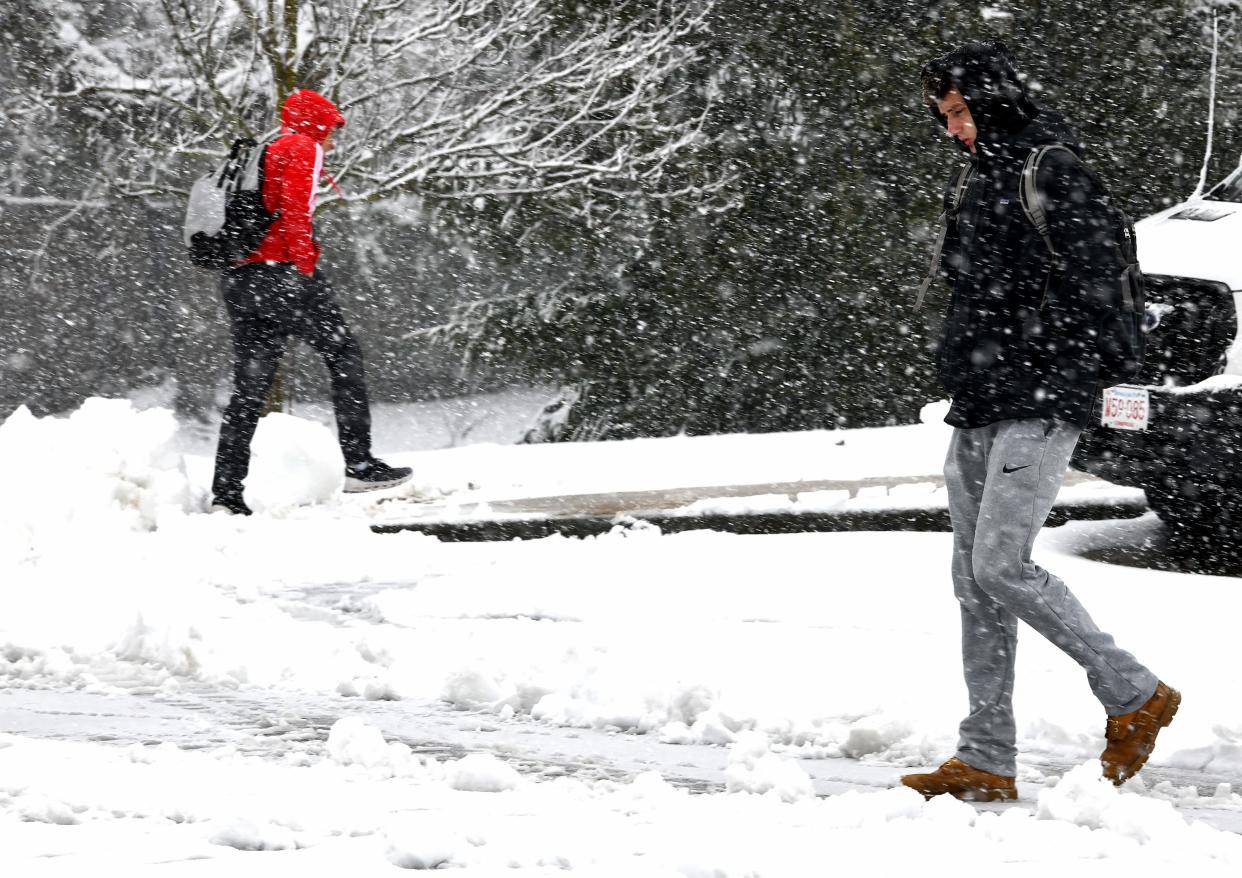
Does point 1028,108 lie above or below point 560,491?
above

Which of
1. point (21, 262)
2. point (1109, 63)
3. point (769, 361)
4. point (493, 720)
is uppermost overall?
point (1109, 63)

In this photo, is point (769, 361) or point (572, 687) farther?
point (769, 361)

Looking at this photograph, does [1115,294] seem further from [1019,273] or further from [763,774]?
[763,774]

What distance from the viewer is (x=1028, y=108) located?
12.4 feet

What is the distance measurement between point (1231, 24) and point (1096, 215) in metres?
10.6

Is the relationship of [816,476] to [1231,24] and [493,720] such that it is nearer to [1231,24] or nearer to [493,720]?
[493,720]

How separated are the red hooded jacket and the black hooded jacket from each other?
472 centimetres

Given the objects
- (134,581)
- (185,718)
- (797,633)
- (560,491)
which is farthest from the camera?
(560,491)

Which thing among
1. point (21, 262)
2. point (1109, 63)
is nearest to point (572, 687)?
point (1109, 63)

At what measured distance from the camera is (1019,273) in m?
3.69

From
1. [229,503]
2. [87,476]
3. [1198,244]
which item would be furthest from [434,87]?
[1198,244]

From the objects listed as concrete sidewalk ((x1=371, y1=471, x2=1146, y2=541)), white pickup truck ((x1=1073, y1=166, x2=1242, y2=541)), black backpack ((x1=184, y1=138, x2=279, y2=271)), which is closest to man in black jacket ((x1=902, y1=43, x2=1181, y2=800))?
white pickup truck ((x1=1073, y1=166, x2=1242, y2=541))

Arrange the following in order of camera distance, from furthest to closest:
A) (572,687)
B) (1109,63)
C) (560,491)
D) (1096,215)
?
(1109,63) < (560,491) < (572,687) < (1096,215)

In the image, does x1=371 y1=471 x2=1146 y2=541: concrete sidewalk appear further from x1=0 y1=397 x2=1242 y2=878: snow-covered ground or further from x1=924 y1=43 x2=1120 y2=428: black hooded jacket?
x1=924 y1=43 x2=1120 y2=428: black hooded jacket
